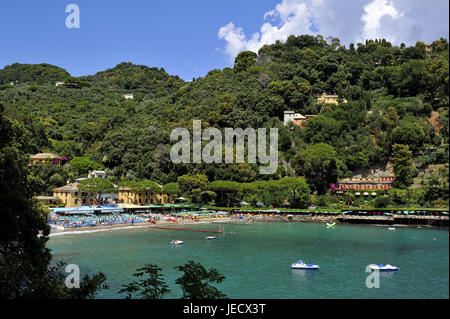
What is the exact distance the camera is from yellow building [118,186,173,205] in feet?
187

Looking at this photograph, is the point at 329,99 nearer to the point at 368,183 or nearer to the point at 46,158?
the point at 368,183

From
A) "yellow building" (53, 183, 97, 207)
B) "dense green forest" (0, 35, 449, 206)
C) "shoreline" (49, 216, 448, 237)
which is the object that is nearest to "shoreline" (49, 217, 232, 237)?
"shoreline" (49, 216, 448, 237)

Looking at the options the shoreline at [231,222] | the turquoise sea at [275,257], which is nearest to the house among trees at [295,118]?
the shoreline at [231,222]

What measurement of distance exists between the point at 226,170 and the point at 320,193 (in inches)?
587

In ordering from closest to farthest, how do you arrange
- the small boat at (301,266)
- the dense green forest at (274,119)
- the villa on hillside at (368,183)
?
the small boat at (301,266) < the villa on hillside at (368,183) < the dense green forest at (274,119)

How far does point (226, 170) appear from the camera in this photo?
5819 centimetres

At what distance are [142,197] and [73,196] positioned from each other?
10.3 meters

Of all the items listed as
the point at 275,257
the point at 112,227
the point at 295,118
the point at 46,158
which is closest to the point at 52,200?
the point at 46,158

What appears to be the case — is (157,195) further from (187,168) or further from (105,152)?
(105,152)

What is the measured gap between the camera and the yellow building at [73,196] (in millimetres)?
51284

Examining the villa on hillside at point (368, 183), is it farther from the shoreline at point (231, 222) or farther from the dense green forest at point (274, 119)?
the shoreline at point (231, 222)

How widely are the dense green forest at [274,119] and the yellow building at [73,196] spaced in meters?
3.21

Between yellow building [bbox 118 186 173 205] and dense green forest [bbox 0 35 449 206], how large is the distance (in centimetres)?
388

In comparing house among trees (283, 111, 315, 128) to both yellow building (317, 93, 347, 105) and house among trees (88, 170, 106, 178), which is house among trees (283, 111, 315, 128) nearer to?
yellow building (317, 93, 347, 105)
